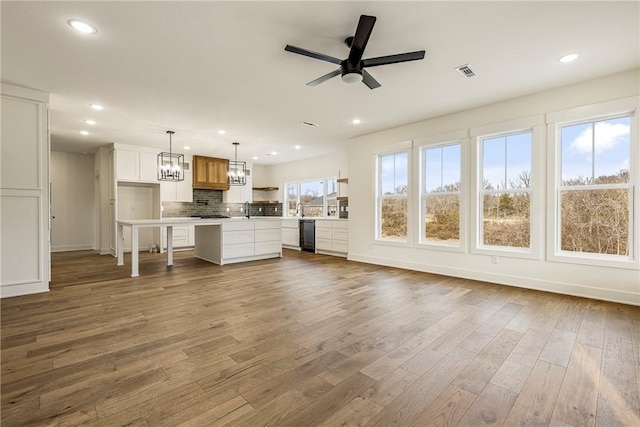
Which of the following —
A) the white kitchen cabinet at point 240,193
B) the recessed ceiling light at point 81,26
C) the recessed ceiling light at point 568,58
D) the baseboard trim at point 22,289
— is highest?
the recessed ceiling light at point 568,58

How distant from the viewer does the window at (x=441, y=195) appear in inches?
190

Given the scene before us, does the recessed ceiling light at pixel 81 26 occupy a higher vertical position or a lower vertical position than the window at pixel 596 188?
higher

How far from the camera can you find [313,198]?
8641 mm

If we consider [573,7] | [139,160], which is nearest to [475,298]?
[573,7]

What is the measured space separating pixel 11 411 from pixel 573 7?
449cm

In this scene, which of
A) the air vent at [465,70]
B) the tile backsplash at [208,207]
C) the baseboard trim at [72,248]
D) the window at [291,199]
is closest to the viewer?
the air vent at [465,70]

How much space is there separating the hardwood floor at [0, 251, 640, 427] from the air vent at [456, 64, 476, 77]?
2612 millimetres

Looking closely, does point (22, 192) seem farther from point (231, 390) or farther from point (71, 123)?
point (231, 390)

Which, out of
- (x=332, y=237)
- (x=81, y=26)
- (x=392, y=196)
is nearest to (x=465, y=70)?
(x=392, y=196)

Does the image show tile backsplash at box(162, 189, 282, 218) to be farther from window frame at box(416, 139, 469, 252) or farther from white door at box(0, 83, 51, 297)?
window frame at box(416, 139, 469, 252)

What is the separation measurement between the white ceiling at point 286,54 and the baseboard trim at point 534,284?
2518 millimetres

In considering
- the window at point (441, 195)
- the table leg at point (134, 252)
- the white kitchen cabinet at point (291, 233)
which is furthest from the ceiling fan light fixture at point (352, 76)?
the white kitchen cabinet at point (291, 233)

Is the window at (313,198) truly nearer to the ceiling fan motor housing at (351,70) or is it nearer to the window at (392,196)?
the window at (392,196)

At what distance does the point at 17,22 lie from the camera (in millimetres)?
2395
